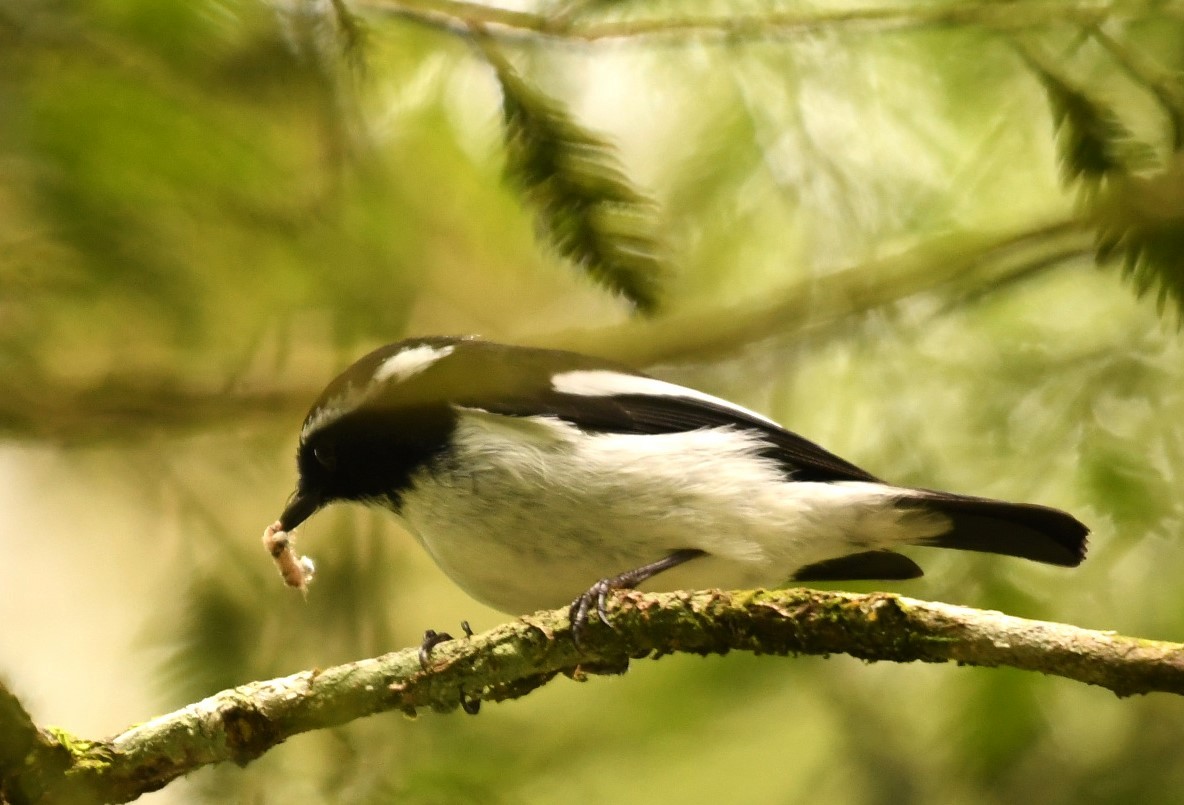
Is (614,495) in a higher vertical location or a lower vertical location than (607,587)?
higher

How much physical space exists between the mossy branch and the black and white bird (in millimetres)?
171

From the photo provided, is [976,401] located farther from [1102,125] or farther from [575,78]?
[575,78]

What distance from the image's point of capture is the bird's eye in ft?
3.91

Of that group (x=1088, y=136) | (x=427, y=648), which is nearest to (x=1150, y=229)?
(x=1088, y=136)

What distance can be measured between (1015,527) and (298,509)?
0.78 meters

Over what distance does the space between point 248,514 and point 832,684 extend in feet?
2.74

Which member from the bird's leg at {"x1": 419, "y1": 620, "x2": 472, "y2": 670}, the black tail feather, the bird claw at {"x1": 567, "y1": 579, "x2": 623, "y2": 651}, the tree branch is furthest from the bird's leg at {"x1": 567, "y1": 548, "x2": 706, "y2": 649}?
the tree branch

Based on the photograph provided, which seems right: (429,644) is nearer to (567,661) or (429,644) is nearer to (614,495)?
(567,661)

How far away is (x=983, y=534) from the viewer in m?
1.23

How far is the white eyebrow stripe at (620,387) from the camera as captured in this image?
112 centimetres

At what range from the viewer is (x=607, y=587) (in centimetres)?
112

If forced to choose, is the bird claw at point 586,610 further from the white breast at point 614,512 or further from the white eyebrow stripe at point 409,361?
the white eyebrow stripe at point 409,361

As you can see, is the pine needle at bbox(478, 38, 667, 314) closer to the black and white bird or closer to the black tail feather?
the black and white bird

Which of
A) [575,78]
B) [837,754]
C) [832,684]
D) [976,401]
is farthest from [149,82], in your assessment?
[832,684]
